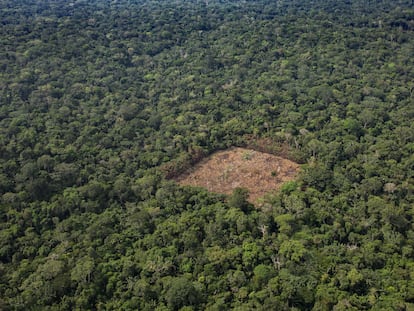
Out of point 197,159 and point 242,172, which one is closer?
point 242,172

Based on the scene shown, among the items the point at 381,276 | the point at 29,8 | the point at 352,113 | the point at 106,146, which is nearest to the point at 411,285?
the point at 381,276

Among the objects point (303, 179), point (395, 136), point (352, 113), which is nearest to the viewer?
point (303, 179)

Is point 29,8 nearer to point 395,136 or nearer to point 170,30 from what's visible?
point 170,30

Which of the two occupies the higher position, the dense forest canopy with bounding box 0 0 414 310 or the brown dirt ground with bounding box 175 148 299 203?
the dense forest canopy with bounding box 0 0 414 310

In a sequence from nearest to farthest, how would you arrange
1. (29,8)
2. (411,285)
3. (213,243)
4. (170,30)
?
1. (411,285)
2. (213,243)
3. (170,30)
4. (29,8)

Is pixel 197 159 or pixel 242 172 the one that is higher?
pixel 197 159
